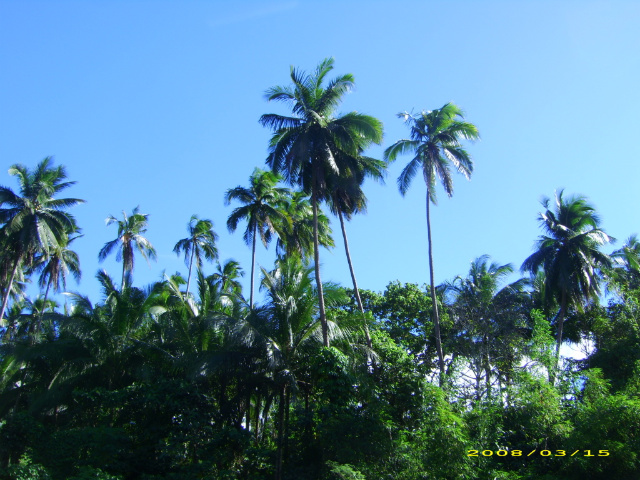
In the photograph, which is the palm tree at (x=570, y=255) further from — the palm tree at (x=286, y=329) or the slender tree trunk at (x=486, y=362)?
the palm tree at (x=286, y=329)

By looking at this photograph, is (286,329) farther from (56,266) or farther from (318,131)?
(56,266)

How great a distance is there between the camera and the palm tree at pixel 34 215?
31.0 m

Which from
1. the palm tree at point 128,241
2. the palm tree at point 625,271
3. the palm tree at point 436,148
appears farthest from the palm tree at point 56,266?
the palm tree at point 625,271

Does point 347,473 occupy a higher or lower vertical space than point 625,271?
lower

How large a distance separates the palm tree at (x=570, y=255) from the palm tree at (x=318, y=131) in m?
13.0

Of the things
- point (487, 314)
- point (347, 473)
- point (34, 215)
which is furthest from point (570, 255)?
point (34, 215)

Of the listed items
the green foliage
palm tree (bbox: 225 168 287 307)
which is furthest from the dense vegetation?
palm tree (bbox: 225 168 287 307)

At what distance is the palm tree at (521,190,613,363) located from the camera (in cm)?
3045

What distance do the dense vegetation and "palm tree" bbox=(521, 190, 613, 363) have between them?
0.11 m

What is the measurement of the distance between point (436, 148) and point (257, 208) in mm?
11225

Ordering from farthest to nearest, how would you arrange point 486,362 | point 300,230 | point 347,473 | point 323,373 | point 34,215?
point 300,230
point 34,215
point 486,362
point 323,373
point 347,473

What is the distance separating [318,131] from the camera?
2397 centimetres
